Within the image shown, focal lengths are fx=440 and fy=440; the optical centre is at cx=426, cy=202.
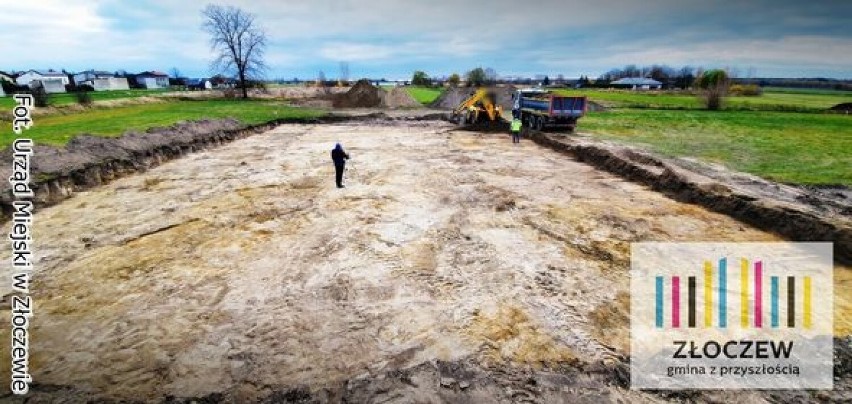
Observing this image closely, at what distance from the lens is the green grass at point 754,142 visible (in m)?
14.3

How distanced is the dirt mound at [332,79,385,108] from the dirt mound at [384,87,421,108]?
792mm

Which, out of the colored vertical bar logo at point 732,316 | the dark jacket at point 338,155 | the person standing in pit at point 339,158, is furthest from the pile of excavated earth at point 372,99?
the colored vertical bar logo at point 732,316

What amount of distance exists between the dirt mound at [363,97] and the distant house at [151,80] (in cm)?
5961

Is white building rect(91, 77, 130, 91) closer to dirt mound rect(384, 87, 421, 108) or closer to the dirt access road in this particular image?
dirt mound rect(384, 87, 421, 108)

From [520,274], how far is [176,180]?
1255cm

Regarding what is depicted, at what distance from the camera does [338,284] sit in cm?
728

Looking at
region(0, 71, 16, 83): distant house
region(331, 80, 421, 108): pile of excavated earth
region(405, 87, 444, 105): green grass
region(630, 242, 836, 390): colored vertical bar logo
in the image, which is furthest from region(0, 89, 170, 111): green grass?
region(630, 242, 836, 390): colored vertical bar logo

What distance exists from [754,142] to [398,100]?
3389 centimetres

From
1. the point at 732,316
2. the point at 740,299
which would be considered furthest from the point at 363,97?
the point at 732,316

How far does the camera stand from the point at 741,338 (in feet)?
18.8

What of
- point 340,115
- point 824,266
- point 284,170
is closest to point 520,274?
point 824,266

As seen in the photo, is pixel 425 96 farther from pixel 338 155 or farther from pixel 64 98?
pixel 338 155

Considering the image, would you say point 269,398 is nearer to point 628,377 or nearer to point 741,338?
point 628,377

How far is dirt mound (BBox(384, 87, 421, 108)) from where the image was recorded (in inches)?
1864
